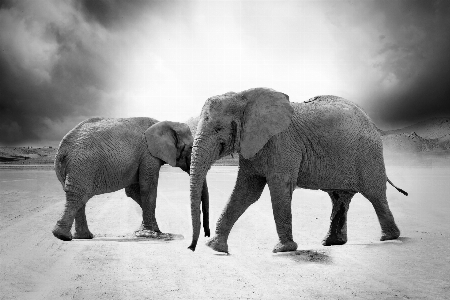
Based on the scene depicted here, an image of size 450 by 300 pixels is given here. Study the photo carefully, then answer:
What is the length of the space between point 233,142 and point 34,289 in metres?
3.91

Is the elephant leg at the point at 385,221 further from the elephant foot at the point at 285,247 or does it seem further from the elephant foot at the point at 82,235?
the elephant foot at the point at 82,235

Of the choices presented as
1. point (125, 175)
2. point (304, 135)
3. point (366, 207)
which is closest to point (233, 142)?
point (304, 135)

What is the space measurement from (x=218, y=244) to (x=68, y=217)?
354 centimetres

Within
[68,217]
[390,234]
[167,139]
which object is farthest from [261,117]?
→ [68,217]

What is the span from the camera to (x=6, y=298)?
5.74 m

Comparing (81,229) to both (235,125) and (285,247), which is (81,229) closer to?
(235,125)

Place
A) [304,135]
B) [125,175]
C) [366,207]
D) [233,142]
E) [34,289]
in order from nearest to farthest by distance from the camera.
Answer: [34,289]
[233,142]
[304,135]
[125,175]
[366,207]

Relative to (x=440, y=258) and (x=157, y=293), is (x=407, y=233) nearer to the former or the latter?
(x=440, y=258)

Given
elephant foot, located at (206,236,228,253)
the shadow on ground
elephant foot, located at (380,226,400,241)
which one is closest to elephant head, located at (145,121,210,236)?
elephant foot, located at (206,236,228,253)

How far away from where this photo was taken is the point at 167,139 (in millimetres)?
11023

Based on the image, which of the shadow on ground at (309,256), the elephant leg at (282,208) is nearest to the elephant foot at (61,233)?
the elephant leg at (282,208)

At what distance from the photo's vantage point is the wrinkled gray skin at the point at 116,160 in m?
9.98

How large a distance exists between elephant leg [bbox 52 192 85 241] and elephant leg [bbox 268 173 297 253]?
14.9 feet

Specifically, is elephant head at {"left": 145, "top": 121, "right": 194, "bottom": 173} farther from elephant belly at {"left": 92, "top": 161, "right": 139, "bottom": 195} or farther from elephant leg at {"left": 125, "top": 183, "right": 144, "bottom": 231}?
elephant leg at {"left": 125, "top": 183, "right": 144, "bottom": 231}
